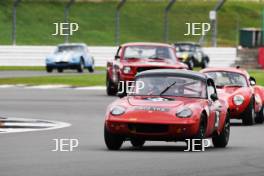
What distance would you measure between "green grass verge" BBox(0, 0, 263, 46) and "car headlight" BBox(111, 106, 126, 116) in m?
54.5

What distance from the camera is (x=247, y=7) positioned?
10125 cm

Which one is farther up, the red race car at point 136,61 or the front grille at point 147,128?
the front grille at point 147,128

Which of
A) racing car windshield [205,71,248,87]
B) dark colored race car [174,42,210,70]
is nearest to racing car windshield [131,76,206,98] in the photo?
racing car windshield [205,71,248,87]

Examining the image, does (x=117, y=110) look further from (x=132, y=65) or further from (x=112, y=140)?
(x=132, y=65)

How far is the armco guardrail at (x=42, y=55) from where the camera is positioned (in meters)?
57.0

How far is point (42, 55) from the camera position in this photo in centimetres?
5872

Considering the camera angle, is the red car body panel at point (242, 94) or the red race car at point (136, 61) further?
the red race car at point (136, 61)

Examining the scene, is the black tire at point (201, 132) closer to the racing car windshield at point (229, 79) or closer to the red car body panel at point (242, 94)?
the red car body panel at point (242, 94)

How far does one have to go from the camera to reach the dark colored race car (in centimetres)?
5984

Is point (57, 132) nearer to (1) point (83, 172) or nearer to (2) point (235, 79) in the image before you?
(2) point (235, 79)

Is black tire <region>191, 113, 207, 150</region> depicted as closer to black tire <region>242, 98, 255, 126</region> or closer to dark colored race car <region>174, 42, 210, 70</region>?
black tire <region>242, 98, 255, 126</region>

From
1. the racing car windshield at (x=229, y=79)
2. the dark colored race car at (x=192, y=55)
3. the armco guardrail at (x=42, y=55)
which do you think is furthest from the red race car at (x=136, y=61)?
the dark colored race car at (x=192, y=55)

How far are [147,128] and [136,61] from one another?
18122mm

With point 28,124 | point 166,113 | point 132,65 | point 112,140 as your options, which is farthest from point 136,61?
point 166,113
